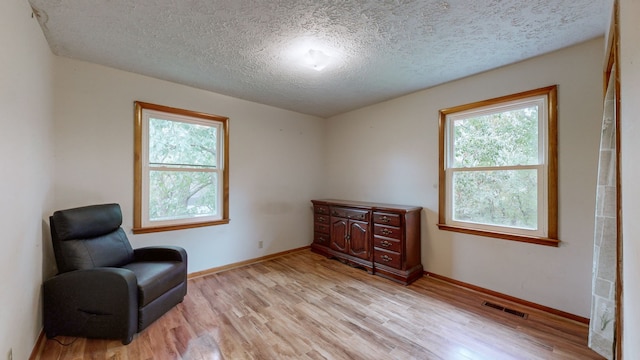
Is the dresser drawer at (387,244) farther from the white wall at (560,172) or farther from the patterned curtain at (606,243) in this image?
the patterned curtain at (606,243)

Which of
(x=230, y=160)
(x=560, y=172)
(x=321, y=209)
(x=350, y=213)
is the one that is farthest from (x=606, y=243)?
(x=230, y=160)

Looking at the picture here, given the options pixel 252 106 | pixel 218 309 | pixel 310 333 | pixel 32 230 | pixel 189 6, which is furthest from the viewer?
pixel 252 106

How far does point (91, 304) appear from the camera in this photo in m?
1.93

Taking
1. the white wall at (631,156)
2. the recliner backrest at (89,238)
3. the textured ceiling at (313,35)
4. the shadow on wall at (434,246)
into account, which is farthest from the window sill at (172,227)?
the white wall at (631,156)

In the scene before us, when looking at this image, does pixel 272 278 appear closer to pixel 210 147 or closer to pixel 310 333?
pixel 310 333

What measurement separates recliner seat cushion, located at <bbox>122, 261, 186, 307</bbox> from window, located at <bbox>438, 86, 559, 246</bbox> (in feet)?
9.77

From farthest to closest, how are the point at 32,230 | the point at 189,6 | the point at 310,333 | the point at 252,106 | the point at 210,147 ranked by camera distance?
1. the point at 252,106
2. the point at 210,147
3. the point at 310,333
4. the point at 32,230
5. the point at 189,6

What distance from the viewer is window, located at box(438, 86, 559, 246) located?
239cm

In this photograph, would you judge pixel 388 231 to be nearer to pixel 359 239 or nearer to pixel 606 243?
pixel 359 239

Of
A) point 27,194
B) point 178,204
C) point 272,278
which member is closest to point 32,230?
point 27,194

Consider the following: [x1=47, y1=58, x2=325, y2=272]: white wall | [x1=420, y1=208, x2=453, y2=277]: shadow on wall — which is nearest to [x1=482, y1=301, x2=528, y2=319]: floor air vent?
[x1=420, y1=208, x2=453, y2=277]: shadow on wall

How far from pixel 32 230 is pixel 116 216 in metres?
0.67

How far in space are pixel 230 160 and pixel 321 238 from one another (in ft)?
6.25

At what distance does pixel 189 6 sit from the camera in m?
1.72
